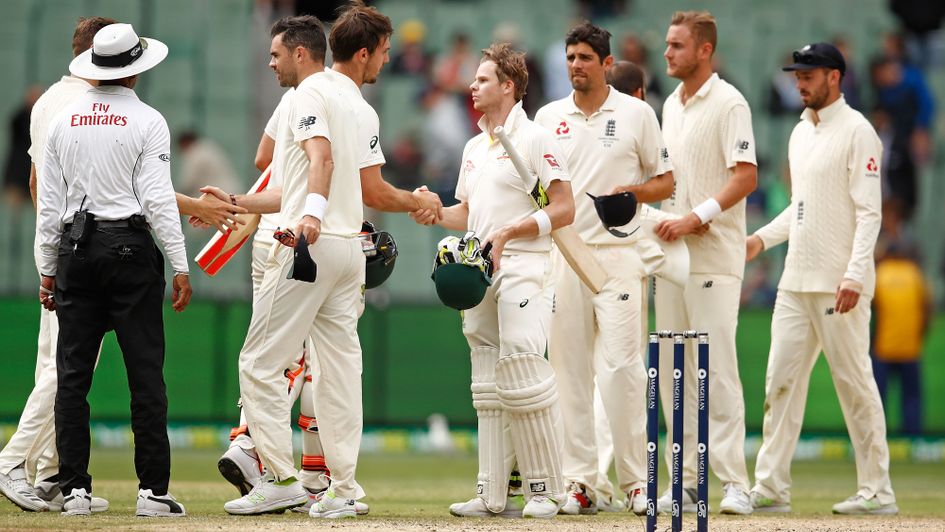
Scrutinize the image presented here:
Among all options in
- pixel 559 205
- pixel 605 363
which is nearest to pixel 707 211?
pixel 605 363

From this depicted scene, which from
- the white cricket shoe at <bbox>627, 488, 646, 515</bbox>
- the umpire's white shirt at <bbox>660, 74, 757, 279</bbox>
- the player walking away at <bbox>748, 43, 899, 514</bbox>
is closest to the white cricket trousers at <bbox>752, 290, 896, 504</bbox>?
the player walking away at <bbox>748, 43, 899, 514</bbox>

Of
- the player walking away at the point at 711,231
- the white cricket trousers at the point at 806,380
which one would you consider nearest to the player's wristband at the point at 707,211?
the player walking away at the point at 711,231

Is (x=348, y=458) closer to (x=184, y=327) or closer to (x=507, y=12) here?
(x=184, y=327)

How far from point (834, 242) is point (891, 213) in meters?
5.76

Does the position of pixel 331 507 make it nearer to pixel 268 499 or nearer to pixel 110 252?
pixel 268 499

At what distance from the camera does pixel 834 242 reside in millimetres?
8773

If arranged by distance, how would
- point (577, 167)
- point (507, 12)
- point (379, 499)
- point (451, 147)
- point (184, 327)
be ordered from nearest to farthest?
1. point (577, 167)
2. point (379, 499)
3. point (184, 327)
4. point (451, 147)
5. point (507, 12)

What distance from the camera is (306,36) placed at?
25.0ft

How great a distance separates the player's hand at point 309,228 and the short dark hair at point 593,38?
210 centimetres

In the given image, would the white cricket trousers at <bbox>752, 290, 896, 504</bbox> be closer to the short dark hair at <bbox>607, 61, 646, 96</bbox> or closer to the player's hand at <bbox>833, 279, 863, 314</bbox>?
the player's hand at <bbox>833, 279, 863, 314</bbox>

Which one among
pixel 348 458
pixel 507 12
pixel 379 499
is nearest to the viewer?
pixel 348 458

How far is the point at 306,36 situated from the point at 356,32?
0.38 m

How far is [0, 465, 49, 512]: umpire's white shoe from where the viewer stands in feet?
24.2

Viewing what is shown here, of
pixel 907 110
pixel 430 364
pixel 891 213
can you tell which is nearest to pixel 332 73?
pixel 430 364
